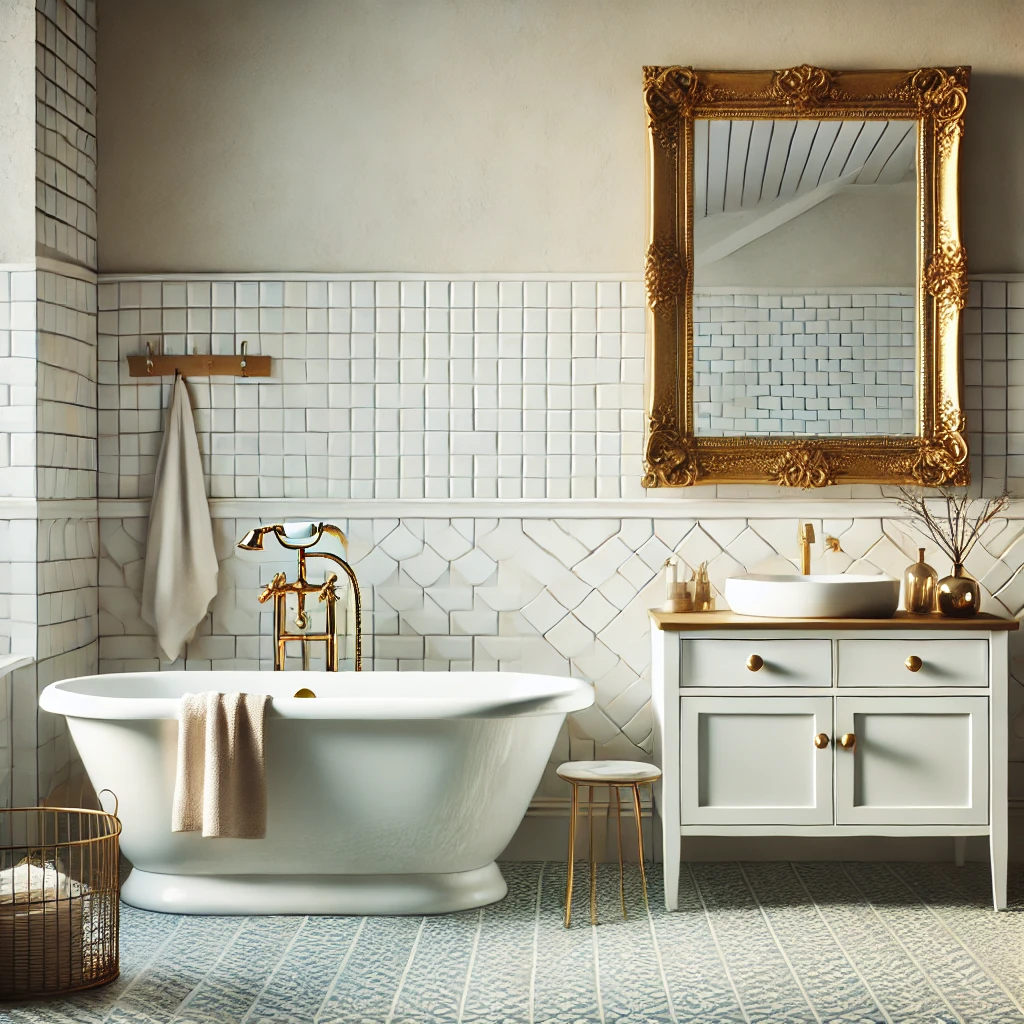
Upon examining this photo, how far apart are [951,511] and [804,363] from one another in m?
0.66

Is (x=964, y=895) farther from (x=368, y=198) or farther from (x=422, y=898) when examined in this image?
(x=368, y=198)

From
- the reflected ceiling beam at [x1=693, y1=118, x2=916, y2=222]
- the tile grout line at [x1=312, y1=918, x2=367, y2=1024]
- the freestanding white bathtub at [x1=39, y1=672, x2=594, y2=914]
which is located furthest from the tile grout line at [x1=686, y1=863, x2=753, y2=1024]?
the reflected ceiling beam at [x1=693, y1=118, x2=916, y2=222]

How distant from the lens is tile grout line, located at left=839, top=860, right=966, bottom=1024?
2.37 metres

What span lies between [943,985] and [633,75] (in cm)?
269

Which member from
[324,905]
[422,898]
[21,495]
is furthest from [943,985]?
[21,495]

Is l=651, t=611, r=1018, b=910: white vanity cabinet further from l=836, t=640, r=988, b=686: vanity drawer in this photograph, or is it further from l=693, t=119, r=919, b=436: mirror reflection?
l=693, t=119, r=919, b=436: mirror reflection

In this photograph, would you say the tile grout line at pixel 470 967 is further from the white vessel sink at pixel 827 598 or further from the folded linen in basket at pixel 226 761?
the white vessel sink at pixel 827 598

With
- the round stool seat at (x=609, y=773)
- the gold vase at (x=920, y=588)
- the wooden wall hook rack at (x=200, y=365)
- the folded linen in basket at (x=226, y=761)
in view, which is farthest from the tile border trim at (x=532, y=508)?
the folded linen in basket at (x=226, y=761)

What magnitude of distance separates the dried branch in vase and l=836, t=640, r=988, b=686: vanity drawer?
0.55 metres

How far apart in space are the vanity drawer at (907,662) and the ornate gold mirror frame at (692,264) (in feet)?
2.07

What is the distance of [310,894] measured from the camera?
294cm

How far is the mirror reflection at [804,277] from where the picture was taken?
3.45 meters

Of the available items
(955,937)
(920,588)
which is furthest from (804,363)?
(955,937)

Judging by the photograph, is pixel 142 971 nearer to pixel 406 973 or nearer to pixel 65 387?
pixel 406 973
